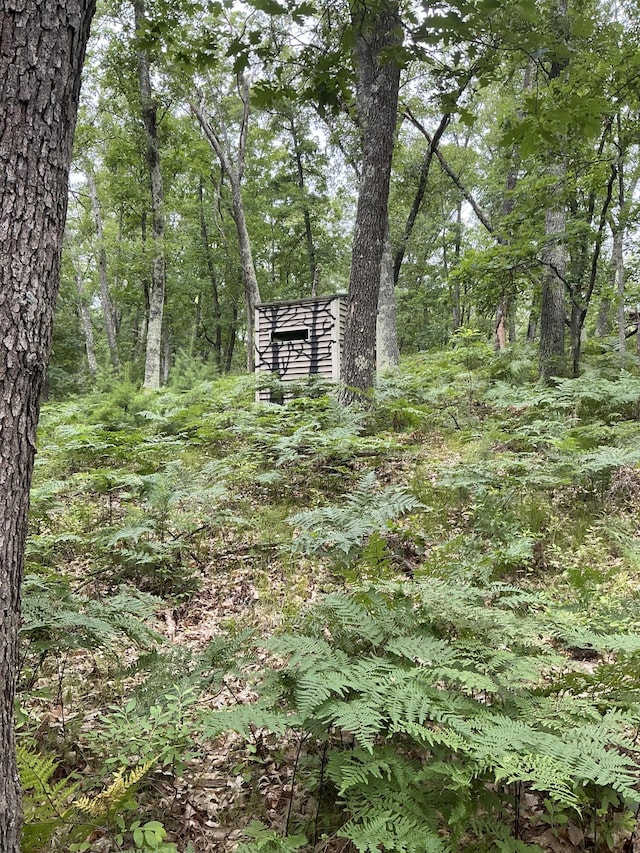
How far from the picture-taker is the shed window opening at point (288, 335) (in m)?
12.4

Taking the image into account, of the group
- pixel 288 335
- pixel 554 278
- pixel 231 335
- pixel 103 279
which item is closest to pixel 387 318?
pixel 288 335

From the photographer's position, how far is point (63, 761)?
237cm

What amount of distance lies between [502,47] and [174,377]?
922cm

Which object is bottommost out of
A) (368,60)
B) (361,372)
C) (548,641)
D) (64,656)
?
(64,656)

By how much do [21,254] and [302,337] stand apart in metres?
10.9

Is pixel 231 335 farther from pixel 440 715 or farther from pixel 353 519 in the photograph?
pixel 440 715

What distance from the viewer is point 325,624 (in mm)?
2457

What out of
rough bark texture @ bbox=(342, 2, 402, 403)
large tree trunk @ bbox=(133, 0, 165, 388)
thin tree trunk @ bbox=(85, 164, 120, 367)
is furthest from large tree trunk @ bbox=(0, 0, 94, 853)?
thin tree trunk @ bbox=(85, 164, 120, 367)

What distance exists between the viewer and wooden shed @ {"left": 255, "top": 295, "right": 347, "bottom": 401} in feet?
40.0

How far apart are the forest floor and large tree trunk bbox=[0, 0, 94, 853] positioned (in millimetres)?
524

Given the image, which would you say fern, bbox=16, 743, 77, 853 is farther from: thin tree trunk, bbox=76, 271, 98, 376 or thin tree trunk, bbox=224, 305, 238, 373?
thin tree trunk, bbox=224, 305, 238, 373

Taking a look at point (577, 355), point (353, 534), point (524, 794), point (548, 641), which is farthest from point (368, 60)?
point (524, 794)

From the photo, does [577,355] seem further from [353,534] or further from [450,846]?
[450,846]

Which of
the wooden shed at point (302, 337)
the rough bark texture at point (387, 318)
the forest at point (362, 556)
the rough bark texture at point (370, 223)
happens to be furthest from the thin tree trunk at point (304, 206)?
the rough bark texture at point (370, 223)
